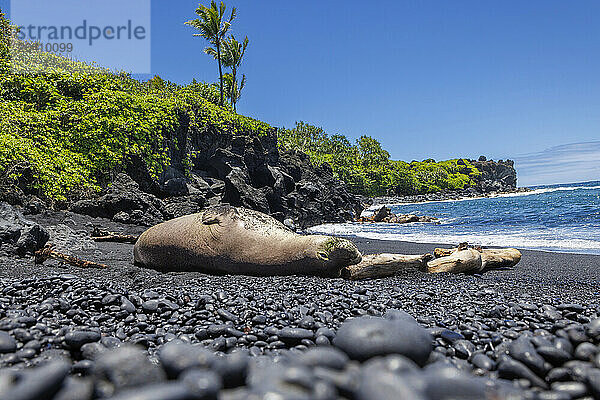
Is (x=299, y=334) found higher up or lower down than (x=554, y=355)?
lower down

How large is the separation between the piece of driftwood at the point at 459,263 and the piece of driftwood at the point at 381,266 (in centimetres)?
28

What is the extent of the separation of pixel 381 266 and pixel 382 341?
13.0ft

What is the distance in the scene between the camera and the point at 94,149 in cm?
1288

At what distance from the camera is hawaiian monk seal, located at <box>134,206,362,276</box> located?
5.25m

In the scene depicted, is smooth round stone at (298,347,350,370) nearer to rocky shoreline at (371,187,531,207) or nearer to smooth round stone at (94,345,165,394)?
smooth round stone at (94,345,165,394)

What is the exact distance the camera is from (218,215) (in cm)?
594

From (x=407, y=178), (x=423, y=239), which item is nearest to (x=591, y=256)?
(x=423, y=239)

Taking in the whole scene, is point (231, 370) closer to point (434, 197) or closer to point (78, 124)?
point (78, 124)

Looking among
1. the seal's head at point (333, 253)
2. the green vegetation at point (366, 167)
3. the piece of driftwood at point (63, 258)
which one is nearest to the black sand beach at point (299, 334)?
the piece of driftwood at point (63, 258)

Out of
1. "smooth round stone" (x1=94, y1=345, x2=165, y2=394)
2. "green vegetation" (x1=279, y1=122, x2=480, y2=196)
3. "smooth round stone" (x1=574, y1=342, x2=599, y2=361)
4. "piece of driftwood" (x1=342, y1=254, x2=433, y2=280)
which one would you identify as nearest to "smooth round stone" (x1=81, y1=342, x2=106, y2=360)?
"smooth round stone" (x1=94, y1=345, x2=165, y2=394)

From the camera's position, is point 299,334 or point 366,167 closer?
point 299,334

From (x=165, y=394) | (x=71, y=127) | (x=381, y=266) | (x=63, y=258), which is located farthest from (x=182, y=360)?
(x=71, y=127)

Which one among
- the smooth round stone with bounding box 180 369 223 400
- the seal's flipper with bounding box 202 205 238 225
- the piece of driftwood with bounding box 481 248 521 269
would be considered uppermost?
the seal's flipper with bounding box 202 205 238 225

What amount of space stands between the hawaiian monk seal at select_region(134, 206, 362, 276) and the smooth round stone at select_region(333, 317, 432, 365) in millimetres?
3441
